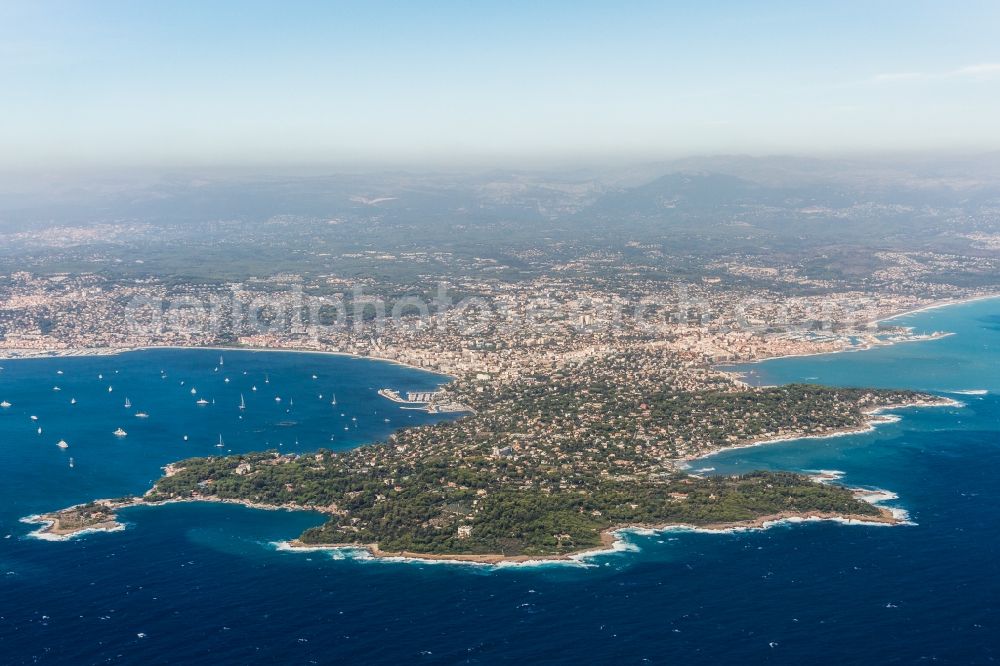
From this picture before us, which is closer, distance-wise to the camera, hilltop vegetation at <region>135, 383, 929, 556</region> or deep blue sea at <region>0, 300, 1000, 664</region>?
deep blue sea at <region>0, 300, 1000, 664</region>

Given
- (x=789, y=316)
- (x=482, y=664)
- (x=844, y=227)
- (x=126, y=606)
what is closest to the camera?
(x=482, y=664)

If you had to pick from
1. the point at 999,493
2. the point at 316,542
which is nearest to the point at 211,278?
the point at 316,542

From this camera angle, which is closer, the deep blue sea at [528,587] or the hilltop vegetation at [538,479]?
the deep blue sea at [528,587]

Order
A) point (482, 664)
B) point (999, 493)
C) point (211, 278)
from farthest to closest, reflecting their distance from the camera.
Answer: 1. point (211, 278)
2. point (999, 493)
3. point (482, 664)

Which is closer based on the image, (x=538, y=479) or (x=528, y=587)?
(x=528, y=587)

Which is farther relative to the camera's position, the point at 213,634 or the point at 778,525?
the point at 778,525

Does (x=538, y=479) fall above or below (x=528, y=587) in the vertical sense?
above

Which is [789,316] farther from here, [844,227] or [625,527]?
[844,227]

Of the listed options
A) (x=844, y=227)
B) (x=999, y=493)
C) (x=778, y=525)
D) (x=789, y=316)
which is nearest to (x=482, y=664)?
(x=778, y=525)
